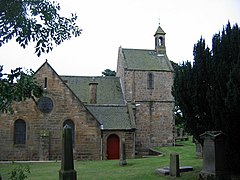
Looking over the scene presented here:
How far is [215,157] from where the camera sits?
36.8 feet

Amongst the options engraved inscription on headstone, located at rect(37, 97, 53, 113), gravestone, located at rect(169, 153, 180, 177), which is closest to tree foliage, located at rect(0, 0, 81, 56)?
gravestone, located at rect(169, 153, 180, 177)

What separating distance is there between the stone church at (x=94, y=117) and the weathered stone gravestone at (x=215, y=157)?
1728 cm

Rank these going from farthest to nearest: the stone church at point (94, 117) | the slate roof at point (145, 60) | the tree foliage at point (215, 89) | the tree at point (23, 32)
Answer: the slate roof at point (145, 60), the stone church at point (94, 117), the tree foliage at point (215, 89), the tree at point (23, 32)

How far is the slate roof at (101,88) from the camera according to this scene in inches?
1475

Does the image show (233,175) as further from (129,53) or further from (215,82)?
(129,53)

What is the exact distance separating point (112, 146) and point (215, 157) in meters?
19.6

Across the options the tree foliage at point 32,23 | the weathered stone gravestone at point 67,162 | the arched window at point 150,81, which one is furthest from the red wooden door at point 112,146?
the tree foliage at point 32,23

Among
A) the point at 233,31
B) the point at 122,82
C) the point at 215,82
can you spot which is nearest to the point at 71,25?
the point at 215,82

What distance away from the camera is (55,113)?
93.5 ft


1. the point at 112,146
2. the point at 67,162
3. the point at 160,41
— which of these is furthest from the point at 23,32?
the point at 160,41

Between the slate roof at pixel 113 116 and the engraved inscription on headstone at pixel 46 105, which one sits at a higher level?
the engraved inscription on headstone at pixel 46 105

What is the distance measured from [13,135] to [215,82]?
2076cm

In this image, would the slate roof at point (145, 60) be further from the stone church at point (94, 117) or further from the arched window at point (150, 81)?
Answer: the arched window at point (150, 81)

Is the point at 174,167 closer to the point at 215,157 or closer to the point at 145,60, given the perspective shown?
the point at 215,157
